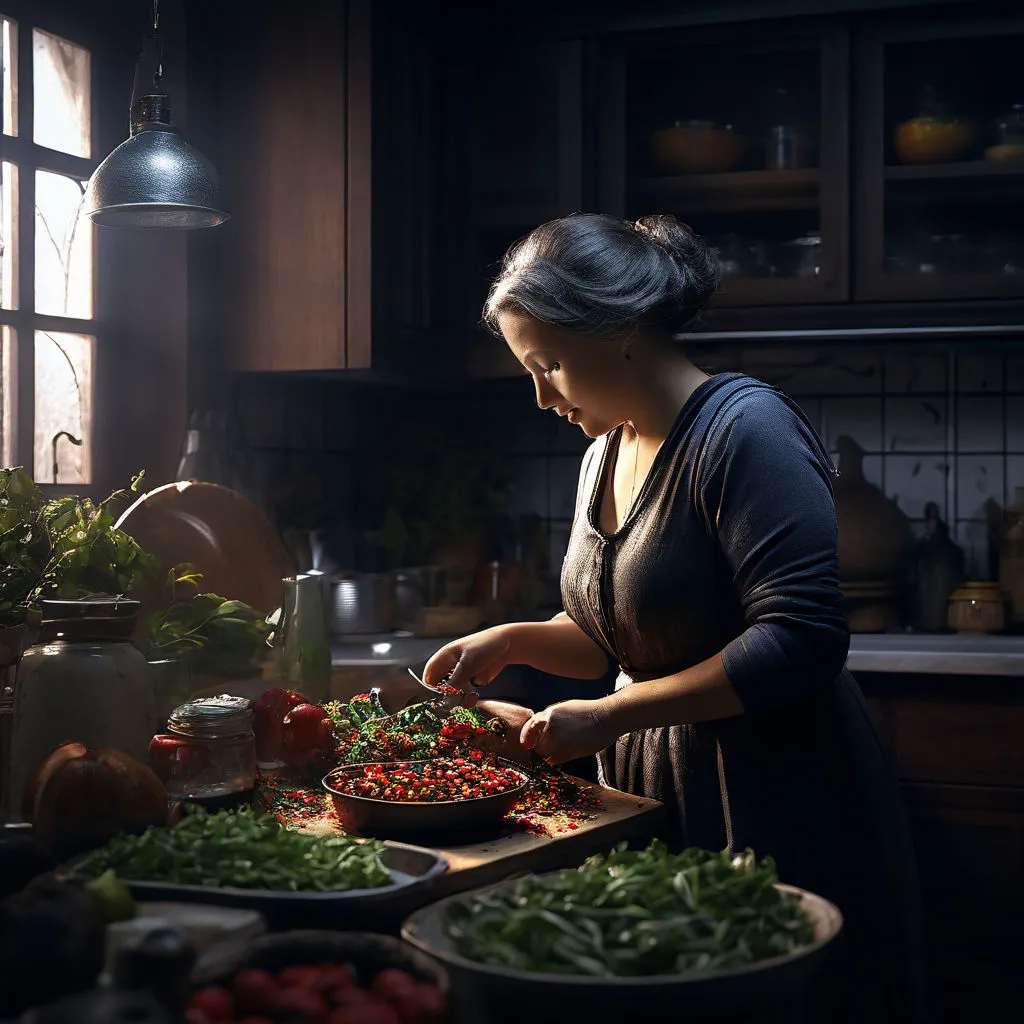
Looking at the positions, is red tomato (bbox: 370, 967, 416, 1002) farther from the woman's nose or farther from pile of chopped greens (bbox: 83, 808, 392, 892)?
the woman's nose

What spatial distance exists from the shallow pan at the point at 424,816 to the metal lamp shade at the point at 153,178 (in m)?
1.02

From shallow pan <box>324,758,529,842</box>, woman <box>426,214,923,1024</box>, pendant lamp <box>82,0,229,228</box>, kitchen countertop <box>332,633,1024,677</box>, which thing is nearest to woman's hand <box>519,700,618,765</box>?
woman <box>426,214,923,1024</box>

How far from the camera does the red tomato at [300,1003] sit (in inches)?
31.2

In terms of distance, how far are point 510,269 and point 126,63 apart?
158 cm

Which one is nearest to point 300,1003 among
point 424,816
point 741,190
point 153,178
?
point 424,816

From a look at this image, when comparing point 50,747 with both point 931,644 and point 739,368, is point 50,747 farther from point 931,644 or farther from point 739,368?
point 739,368

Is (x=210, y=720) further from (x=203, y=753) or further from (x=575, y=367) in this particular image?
(x=575, y=367)

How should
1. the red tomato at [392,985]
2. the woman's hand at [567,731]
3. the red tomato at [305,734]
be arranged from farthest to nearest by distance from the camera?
the red tomato at [305,734] → the woman's hand at [567,731] → the red tomato at [392,985]

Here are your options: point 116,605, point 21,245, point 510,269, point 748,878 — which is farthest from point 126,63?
point 748,878

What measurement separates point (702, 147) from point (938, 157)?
1.74 feet

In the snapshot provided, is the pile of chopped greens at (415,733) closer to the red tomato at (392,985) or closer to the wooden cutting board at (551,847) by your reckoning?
the wooden cutting board at (551,847)

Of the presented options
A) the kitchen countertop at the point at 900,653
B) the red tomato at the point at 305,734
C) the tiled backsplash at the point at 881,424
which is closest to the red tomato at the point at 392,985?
the red tomato at the point at 305,734

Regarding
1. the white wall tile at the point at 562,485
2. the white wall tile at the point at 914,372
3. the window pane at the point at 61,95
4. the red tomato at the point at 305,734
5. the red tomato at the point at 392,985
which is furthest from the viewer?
the white wall tile at the point at 562,485

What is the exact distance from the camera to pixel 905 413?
3168mm
